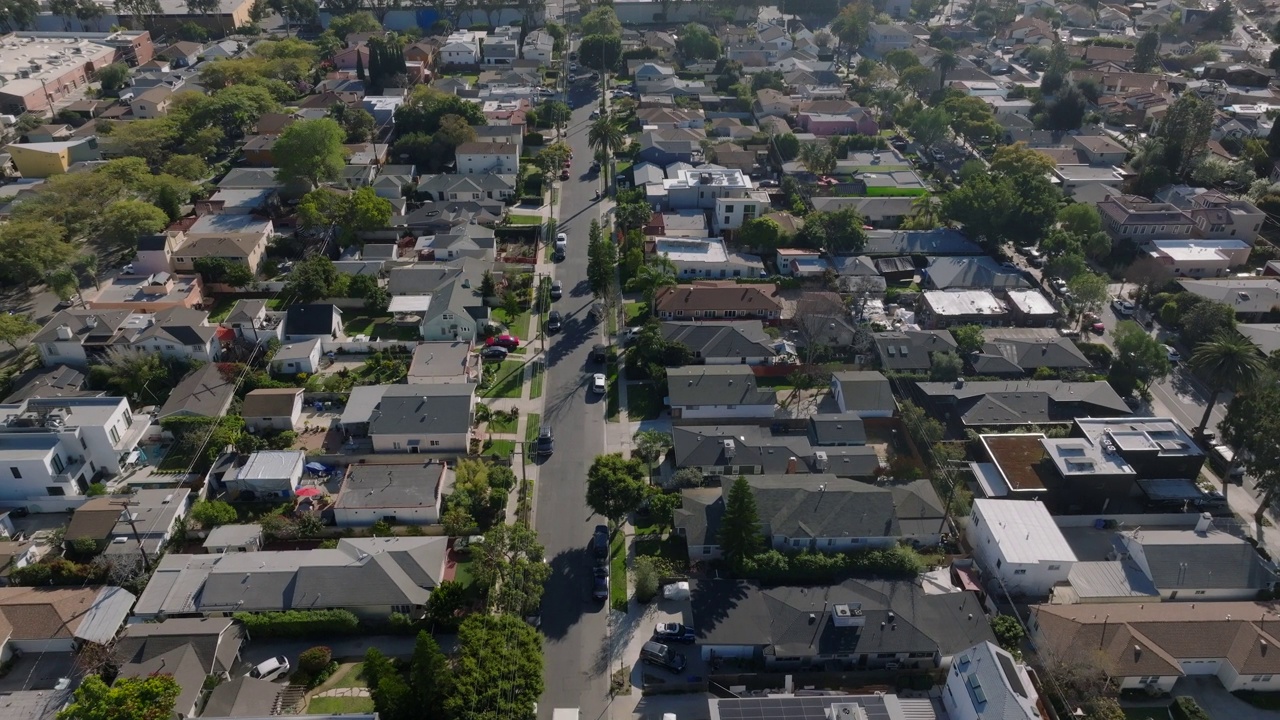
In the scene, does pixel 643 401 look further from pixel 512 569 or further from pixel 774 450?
pixel 512 569

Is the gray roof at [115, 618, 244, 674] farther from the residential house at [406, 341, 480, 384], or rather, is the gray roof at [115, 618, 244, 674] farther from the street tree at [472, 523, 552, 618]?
the residential house at [406, 341, 480, 384]

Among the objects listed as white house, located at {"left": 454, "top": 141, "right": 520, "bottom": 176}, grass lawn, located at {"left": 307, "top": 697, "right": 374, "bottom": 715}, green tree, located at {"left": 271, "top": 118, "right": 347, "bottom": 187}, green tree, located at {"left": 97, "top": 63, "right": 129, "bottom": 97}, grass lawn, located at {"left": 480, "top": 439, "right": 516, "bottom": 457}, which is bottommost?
grass lawn, located at {"left": 307, "top": 697, "right": 374, "bottom": 715}

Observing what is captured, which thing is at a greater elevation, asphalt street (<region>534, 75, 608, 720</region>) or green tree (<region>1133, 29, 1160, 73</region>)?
green tree (<region>1133, 29, 1160, 73</region>)

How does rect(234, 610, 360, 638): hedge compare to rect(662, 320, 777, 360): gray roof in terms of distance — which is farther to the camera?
rect(662, 320, 777, 360): gray roof

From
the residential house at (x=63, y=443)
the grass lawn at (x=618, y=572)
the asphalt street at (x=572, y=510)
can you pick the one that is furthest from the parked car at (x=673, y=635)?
the residential house at (x=63, y=443)

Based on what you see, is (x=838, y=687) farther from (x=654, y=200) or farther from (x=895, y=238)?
(x=654, y=200)

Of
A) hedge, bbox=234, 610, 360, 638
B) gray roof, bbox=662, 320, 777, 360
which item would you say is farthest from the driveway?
hedge, bbox=234, 610, 360, 638

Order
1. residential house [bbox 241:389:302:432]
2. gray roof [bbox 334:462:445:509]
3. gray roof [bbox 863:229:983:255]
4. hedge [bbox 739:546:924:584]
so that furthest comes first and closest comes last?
gray roof [bbox 863:229:983:255] → residential house [bbox 241:389:302:432] → gray roof [bbox 334:462:445:509] → hedge [bbox 739:546:924:584]

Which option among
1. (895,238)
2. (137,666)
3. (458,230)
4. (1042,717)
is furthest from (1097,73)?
(137,666)
